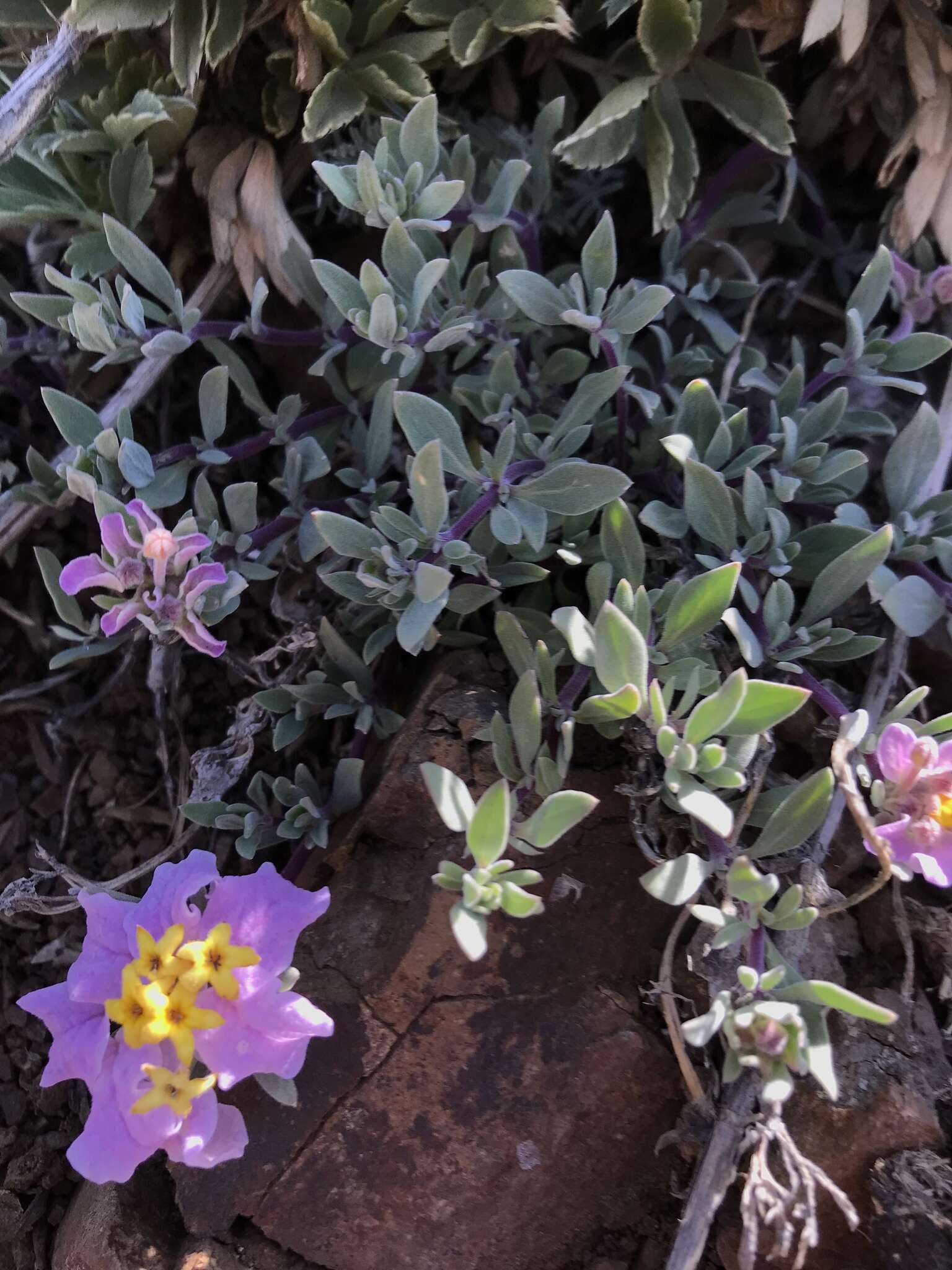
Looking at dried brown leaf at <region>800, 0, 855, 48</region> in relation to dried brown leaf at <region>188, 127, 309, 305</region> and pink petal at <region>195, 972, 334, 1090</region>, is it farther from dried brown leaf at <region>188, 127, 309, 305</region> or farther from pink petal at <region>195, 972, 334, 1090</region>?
pink petal at <region>195, 972, 334, 1090</region>

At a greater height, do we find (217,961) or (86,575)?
(86,575)

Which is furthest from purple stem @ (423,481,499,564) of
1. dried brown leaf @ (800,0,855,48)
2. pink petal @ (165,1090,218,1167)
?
dried brown leaf @ (800,0,855,48)

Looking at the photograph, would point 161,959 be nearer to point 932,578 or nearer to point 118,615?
point 118,615

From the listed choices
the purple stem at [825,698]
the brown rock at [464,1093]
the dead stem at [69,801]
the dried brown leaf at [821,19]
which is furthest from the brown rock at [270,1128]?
the dried brown leaf at [821,19]

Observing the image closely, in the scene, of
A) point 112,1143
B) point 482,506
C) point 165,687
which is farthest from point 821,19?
point 112,1143

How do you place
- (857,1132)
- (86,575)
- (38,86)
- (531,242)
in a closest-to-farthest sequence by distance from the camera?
(86,575) < (857,1132) < (38,86) < (531,242)

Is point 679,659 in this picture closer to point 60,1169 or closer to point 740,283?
point 740,283
